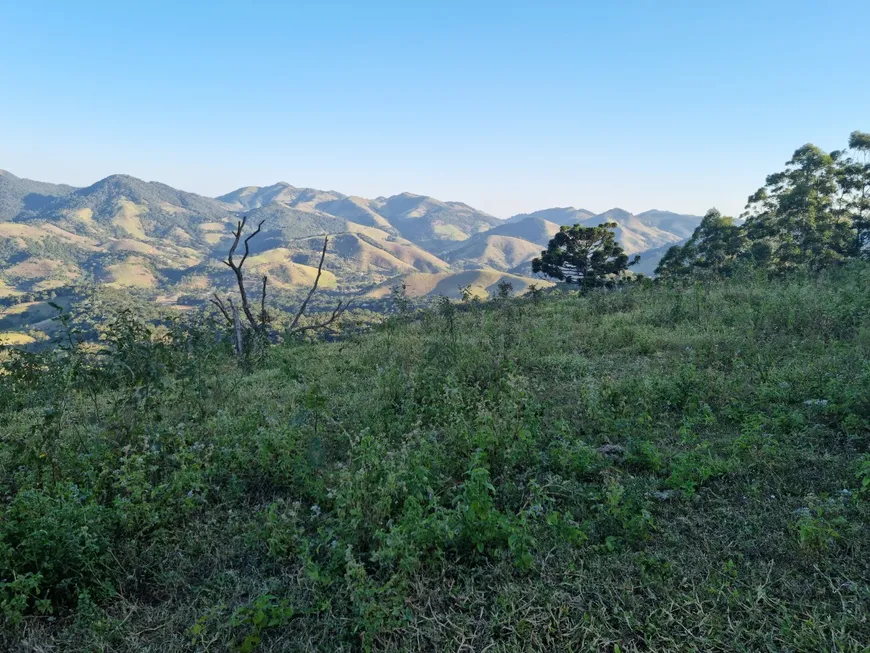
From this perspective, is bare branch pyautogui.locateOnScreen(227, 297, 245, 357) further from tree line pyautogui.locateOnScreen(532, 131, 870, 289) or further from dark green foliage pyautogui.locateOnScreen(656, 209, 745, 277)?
dark green foliage pyautogui.locateOnScreen(656, 209, 745, 277)

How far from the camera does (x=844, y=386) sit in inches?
193

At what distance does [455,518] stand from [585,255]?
95.2 ft

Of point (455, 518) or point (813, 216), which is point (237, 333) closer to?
point (455, 518)

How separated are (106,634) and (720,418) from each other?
546 centimetres

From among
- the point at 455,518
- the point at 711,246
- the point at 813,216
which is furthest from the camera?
the point at 711,246

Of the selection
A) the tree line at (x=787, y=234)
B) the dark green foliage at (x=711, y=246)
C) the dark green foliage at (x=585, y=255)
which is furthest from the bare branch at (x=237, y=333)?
the dark green foliage at (x=711, y=246)

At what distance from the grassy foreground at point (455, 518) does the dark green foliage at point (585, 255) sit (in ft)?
78.2

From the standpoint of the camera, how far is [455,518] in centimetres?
306

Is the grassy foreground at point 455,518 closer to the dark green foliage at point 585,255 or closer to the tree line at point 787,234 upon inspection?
the tree line at point 787,234

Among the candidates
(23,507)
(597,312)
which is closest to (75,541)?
(23,507)

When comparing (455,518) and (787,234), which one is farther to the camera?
(787,234)

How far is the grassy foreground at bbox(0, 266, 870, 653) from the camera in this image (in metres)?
2.55

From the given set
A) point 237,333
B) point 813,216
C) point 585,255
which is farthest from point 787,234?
point 237,333

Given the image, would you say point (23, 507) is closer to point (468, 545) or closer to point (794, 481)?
point (468, 545)
